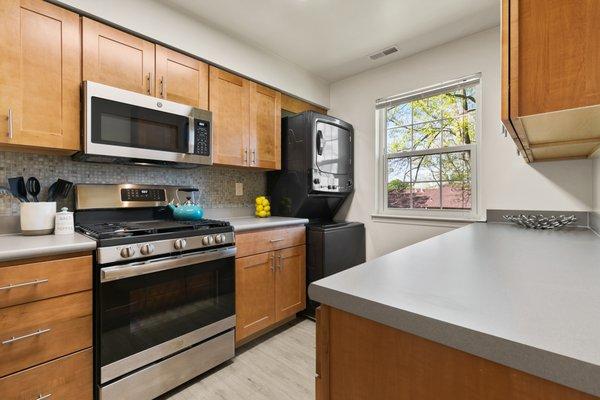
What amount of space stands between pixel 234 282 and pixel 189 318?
36 cm

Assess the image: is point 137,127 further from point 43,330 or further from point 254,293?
point 254,293

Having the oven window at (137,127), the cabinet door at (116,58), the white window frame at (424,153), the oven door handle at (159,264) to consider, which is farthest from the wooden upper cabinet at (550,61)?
the cabinet door at (116,58)

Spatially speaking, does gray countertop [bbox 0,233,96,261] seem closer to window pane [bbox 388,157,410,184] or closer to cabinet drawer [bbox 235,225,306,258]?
cabinet drawer [bbox 235,225,306,258]

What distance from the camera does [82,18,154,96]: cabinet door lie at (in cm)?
166

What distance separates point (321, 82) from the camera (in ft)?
10.5

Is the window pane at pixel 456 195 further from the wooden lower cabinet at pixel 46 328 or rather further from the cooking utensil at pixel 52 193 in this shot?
the cooking utensil at pixel 52 193

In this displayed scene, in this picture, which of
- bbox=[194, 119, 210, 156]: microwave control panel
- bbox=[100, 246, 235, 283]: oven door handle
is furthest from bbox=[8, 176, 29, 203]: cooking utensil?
bbox=[194, 119, 210, 156]: microwave control panel

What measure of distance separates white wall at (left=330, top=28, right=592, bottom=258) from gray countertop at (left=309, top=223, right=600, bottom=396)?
4.21 ft

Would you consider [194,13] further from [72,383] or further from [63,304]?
[72,383]

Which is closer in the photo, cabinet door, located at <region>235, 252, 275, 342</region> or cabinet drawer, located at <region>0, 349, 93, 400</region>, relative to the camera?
cabinet drawer, located at <region>0, 349, 93, 400</region>

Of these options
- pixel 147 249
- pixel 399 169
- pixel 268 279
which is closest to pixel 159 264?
pixel 147 249

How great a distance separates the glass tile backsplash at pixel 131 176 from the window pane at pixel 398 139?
137 centimetres

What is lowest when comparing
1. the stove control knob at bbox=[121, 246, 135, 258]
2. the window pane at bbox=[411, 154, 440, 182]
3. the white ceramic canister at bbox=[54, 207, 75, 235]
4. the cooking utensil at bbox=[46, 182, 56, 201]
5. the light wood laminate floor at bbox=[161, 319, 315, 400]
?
the light wood laminate floor at bbox=[161, 319, 315, 400]

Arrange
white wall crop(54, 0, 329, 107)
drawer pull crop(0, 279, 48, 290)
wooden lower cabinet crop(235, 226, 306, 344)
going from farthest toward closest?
wooden lower cabinet crop(235, 226, 306, 344), white wall crop(54, 0, 329, 107), drawer pull crop(0, 279, 48, 290)
